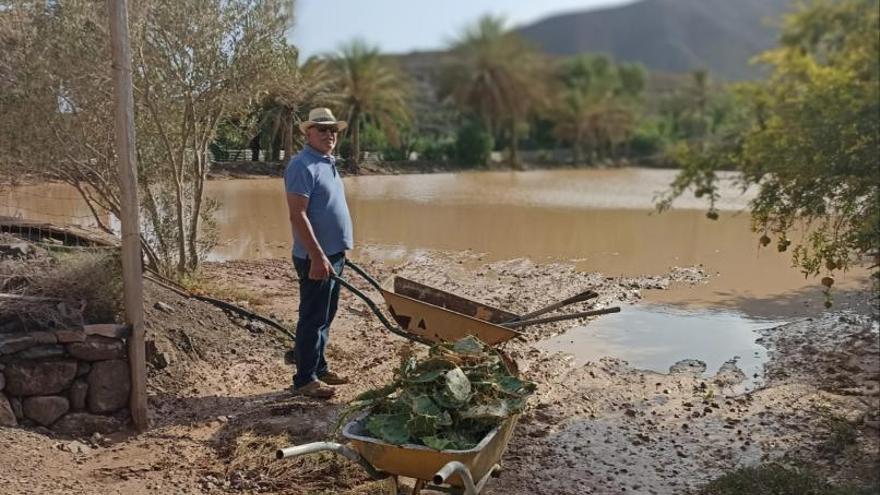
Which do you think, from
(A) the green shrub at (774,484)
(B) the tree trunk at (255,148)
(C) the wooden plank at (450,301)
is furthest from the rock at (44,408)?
(A) the green shrub at (774,484)

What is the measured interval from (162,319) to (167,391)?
2.71ft

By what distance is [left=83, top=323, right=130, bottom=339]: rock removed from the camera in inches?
200

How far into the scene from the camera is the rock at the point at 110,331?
508 centimetres

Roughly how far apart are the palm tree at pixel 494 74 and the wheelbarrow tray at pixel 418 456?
39679 millimetres

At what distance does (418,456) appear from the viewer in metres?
3.63

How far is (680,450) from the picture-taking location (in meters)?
5.38

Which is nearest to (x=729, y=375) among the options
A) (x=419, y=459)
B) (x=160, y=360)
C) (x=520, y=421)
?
(x=520, y=421)

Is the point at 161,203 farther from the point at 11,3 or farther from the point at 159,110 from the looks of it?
the point at 11,3

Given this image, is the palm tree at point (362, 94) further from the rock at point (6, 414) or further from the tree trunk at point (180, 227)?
the rock at point (6, 414)

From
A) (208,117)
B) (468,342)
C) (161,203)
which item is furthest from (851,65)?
(161,203)

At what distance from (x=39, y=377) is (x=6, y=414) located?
0.29m

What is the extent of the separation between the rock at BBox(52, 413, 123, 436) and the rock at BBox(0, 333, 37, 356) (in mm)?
533

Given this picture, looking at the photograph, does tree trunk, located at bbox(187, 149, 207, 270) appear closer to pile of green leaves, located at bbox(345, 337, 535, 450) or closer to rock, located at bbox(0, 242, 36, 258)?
rock, located at bbox(0, 242, 36, 258)

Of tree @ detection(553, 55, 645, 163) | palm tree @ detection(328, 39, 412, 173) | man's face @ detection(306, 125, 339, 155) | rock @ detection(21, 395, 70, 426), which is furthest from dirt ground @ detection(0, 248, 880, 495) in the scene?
tree @ detection(553, 55, 645, 163)
